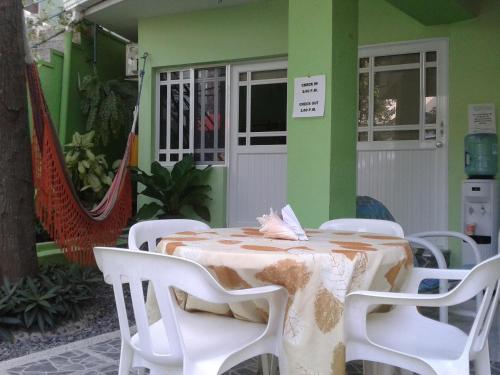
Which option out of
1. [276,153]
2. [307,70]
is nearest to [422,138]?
[276,153]

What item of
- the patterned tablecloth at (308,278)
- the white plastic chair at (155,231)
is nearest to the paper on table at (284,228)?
the patterned tablecloth at (308,278)

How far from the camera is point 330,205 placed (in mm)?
3453

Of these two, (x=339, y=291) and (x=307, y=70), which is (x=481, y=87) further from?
(x=339, y=291)

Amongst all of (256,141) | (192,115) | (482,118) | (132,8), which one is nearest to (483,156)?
(482,118)

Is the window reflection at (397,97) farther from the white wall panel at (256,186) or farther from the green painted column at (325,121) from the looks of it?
the green painted column at (325,121)

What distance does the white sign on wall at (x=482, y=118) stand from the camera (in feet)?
16.3

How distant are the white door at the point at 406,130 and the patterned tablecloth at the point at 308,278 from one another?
3573 mm

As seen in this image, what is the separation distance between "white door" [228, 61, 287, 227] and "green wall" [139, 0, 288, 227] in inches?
6.7

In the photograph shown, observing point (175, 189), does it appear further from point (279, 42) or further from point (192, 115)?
point (279, 42)

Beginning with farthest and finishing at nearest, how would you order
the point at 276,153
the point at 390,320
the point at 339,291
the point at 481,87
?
the point at 276,153 → the point at 481,87 → the point at 390,320 → the point at 339,291

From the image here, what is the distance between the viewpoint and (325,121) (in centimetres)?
350

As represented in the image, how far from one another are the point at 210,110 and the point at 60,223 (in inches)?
114

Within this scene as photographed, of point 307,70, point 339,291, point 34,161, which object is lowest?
point 339,291

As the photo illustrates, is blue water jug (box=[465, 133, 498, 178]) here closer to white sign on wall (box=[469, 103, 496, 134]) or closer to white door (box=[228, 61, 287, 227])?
white sign on wall (box=[469, 103, 496, 134])
